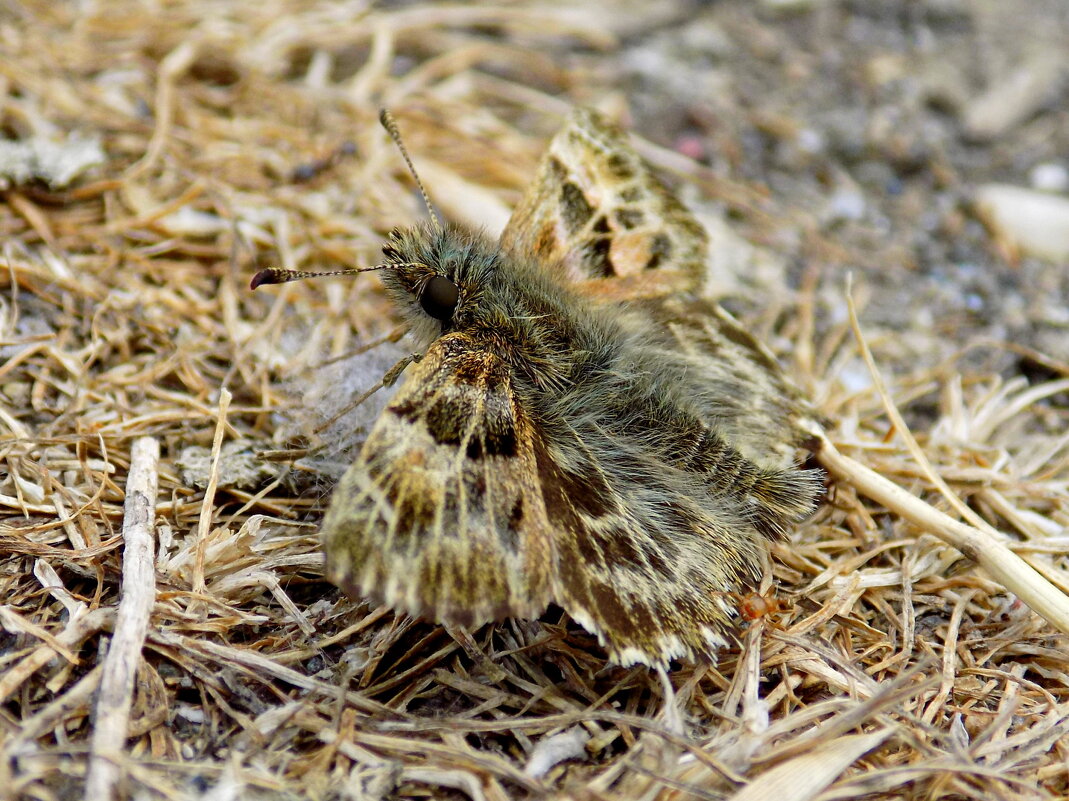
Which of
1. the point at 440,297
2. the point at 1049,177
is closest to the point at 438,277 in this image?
the point at 440,297

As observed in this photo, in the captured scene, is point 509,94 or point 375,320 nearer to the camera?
point 375,320

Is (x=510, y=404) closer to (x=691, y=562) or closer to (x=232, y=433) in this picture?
(x=691, y=562)

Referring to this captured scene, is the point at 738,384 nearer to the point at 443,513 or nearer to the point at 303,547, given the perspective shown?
the point at 443,513

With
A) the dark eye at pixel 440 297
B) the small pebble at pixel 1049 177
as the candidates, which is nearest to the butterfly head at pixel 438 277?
the dark eye at pixel 440 297

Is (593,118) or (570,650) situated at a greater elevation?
(593,118)

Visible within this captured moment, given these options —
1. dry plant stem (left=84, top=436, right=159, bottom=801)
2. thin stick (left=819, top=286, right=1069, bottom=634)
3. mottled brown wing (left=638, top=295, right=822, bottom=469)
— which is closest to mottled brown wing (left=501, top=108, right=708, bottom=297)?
mottled brown wing (left=638, top=295, right=822, bottom=469)

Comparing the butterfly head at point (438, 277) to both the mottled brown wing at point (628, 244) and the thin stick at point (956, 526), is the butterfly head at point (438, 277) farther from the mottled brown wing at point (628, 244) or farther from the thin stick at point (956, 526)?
the thin stick at point (956, 526)

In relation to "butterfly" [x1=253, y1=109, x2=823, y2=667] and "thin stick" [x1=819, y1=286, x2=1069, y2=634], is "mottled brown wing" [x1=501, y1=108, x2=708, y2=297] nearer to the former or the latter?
"butterfly" [x1=253, y1=109, x2=823, y2=667]

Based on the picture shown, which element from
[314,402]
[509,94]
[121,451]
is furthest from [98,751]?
[509,94]
